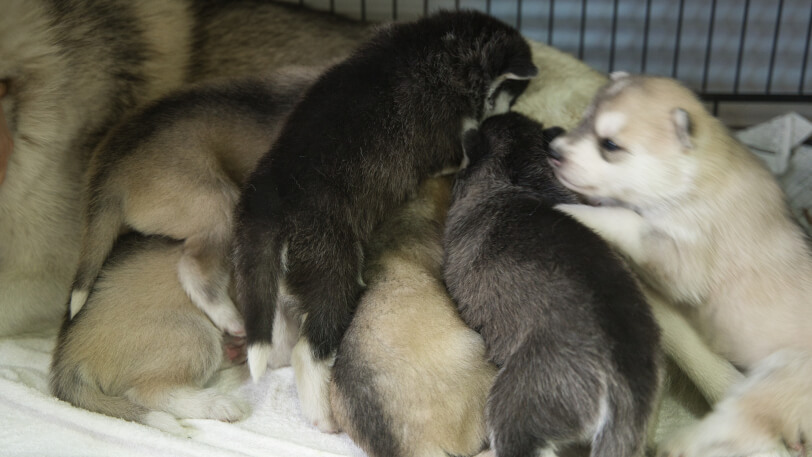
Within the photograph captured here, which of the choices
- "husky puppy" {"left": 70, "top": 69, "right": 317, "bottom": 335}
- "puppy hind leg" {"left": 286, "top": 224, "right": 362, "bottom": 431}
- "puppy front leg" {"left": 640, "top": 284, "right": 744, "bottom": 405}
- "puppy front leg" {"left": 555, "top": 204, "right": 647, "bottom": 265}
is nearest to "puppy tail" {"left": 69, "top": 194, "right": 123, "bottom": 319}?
"husky puppy" {"left": 70, "top": 69, "right": 317, "bottom": 335}

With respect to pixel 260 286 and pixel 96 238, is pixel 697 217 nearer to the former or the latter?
pixel 260 286

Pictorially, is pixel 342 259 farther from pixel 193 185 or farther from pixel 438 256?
pixel 193 185

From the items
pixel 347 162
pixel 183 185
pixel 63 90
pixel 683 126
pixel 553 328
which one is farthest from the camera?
pixel 63 90

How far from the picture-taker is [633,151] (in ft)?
6.58

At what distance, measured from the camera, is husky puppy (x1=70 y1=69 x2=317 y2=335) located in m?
2.23

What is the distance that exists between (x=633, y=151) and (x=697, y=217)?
0.23 m

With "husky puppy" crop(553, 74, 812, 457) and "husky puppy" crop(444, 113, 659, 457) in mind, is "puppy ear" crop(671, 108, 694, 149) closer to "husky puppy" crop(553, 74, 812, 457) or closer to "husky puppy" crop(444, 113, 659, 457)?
"husky puppy" crop(553, 74, 812, 457)

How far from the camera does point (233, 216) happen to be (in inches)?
85.0

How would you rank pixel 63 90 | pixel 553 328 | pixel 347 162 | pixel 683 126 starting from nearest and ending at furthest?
pixel 553 328, pixel 683 126, pixel 347 162, pixel 63 90

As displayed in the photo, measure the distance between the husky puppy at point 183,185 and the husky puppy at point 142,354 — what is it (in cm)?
5

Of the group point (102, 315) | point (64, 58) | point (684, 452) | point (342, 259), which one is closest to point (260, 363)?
point (342, 259)

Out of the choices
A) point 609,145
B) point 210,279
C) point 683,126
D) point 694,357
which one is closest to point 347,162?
point 210,279

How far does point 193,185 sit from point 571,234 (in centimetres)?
105

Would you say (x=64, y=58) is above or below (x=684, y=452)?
above
